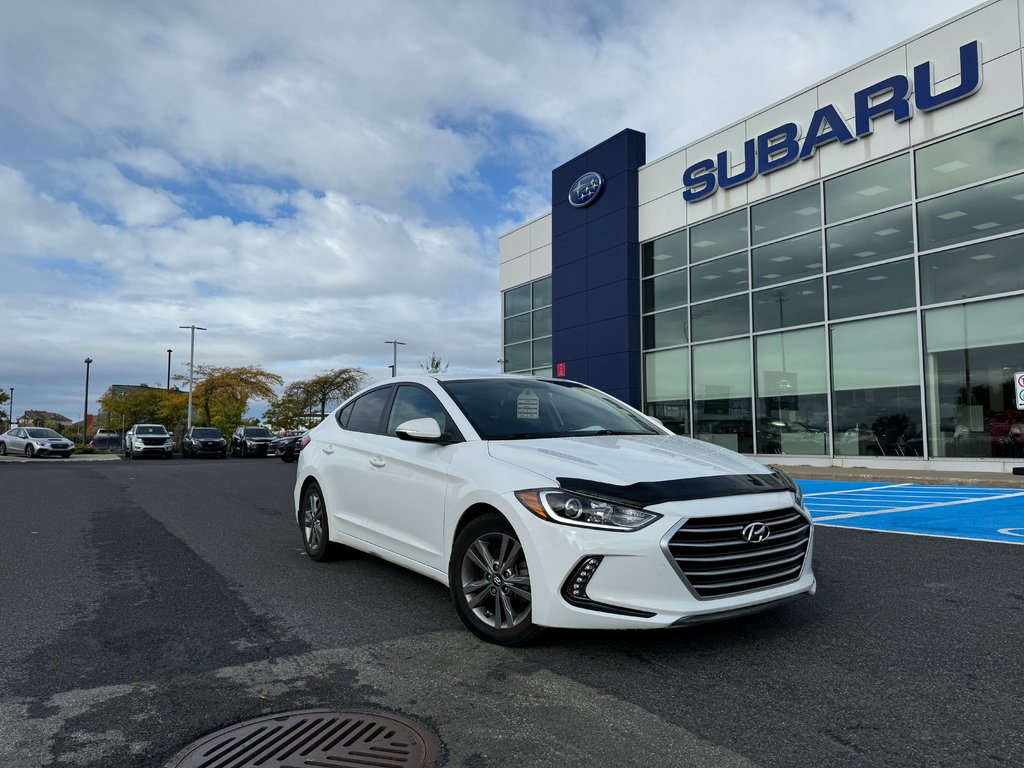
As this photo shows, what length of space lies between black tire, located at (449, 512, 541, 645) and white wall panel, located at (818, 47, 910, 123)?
1583 centimetres

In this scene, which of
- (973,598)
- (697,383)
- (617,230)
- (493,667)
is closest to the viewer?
(493,667)

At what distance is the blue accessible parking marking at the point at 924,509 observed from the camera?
25.4 ft

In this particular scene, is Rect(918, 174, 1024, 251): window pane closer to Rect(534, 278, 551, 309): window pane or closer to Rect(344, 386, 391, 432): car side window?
Rect(534, 278, 551, 309): window pane

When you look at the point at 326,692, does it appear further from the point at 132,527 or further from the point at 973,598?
the point at 132,527

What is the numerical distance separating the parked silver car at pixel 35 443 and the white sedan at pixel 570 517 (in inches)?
1295

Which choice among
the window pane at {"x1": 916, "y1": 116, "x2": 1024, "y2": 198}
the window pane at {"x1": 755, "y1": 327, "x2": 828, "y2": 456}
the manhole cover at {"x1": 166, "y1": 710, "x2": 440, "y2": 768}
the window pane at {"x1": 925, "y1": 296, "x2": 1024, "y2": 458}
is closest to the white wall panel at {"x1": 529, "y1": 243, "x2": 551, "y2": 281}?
the window pane at {"x1": 755, "y1": 327, "x2": 828, "y2": 456}

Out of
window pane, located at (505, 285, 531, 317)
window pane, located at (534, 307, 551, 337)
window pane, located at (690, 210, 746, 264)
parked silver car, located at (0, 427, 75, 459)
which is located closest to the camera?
window pane, located at (690, 210, 746, 264)

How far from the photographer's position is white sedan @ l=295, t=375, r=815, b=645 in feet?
11.4

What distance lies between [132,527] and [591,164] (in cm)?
1907

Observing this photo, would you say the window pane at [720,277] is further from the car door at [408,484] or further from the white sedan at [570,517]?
the car door at [408,484]

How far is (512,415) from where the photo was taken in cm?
491

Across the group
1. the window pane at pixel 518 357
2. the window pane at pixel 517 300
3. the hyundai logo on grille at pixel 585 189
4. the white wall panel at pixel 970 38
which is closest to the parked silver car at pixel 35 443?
the window pane at pixel 518 357

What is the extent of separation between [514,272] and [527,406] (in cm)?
2377

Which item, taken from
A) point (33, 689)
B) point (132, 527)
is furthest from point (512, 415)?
point (132, 527)
